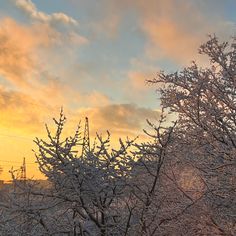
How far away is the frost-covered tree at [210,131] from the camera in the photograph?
8.64 m

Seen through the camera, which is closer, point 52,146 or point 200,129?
point 52,146

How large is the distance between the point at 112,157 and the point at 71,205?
3.91 feet

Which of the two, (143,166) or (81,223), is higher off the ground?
(143,166)

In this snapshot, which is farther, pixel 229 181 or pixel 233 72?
pixel 233 72

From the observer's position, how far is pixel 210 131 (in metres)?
9.10

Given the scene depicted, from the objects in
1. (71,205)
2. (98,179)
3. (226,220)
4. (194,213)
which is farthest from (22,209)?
(226,220)

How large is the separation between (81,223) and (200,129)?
9.77 feet

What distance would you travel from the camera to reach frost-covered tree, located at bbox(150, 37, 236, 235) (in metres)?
8.64

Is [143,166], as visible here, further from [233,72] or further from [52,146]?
[233,72]

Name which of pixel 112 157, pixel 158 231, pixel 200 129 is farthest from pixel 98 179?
pixel 200 129

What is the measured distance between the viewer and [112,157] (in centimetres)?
890

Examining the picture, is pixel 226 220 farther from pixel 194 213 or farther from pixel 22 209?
pixel 22 209

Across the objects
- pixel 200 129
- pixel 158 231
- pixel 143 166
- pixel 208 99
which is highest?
pixel 208 99

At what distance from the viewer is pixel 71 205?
888 centimetres
